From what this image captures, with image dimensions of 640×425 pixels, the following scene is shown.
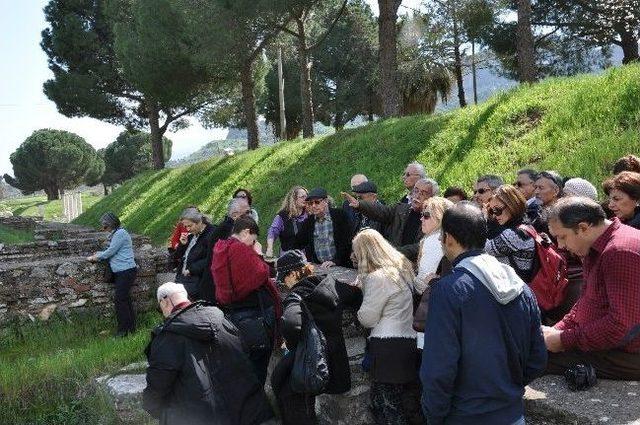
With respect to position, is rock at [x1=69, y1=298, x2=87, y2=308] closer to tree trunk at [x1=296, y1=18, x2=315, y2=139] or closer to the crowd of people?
the crowd of people

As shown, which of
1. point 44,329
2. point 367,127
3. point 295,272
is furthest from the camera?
point 367,127

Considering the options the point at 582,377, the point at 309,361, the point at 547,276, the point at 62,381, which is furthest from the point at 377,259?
the point at 62,381

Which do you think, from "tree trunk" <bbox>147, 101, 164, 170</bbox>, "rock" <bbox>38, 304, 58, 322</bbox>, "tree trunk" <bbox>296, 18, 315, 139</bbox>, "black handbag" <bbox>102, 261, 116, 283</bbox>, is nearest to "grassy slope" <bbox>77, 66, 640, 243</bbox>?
"tree trunk" <bbox>296, 18, 315, 139</bbox>

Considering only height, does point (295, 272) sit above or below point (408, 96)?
below

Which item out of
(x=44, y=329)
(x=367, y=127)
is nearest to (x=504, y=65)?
(x=367, y=127)

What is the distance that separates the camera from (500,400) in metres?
2.56

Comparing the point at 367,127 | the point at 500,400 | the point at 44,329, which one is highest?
the point at 367,127

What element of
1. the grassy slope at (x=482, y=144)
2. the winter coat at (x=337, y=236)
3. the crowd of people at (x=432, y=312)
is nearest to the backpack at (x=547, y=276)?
the crowd of people at (x=432, y=312)

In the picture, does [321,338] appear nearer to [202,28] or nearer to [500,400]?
[500,400]

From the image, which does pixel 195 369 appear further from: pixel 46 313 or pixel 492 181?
pixel 46 313

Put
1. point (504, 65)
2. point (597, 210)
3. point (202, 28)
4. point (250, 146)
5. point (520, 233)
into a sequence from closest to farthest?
point (597, 210) < point (520, 233) < point (202, 28) < point (504, 65) < point (250, 146)

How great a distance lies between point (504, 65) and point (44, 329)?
690 inches

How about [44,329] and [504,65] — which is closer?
[44,329]

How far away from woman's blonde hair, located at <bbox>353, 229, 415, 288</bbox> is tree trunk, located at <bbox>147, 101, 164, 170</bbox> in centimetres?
2642
